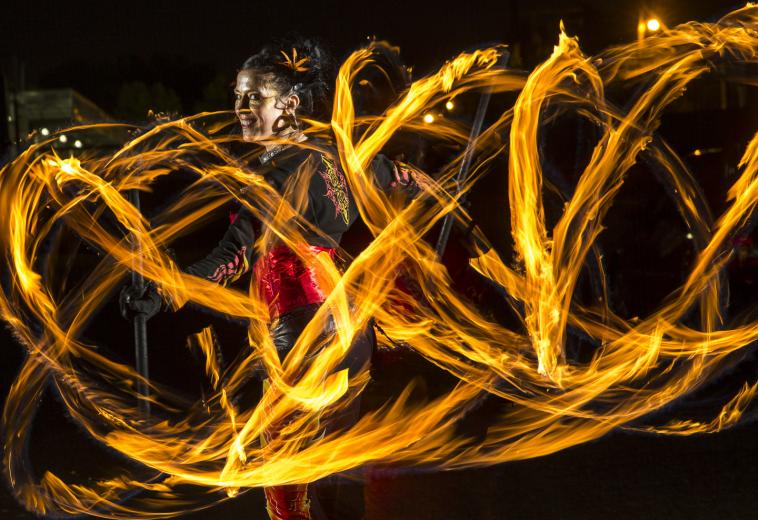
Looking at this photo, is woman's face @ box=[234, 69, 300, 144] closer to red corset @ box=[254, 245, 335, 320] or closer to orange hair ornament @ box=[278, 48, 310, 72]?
orange hair ornament @ box=[278, 48, 310, 72]

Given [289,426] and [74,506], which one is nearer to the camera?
[289,426]

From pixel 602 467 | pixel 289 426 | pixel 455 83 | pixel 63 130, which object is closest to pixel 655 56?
pixel 455 83

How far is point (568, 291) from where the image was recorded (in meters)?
6.37

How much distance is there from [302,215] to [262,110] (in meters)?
0.39

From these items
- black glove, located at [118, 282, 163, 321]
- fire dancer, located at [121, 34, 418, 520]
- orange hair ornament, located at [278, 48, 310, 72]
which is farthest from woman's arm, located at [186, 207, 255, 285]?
orange hair ornament, located at [278, 48, 310, 72]

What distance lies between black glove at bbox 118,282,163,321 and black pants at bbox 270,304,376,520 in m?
0.38

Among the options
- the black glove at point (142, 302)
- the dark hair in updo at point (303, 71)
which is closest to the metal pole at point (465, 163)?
the dark hair in updo at point (303, 71)

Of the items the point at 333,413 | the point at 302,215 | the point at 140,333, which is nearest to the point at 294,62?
the point at 302,215

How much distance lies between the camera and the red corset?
3176 mm

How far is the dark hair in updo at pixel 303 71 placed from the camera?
10.8 ft

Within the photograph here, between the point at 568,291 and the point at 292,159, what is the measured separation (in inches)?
141

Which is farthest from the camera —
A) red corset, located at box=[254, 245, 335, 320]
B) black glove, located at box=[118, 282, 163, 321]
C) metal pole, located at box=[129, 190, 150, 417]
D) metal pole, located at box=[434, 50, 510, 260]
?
metal pole, located at box=[434, 50, 510, 260]

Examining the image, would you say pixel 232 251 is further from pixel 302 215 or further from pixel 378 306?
pixel 378 306

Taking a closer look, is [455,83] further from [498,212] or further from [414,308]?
[498,212]
